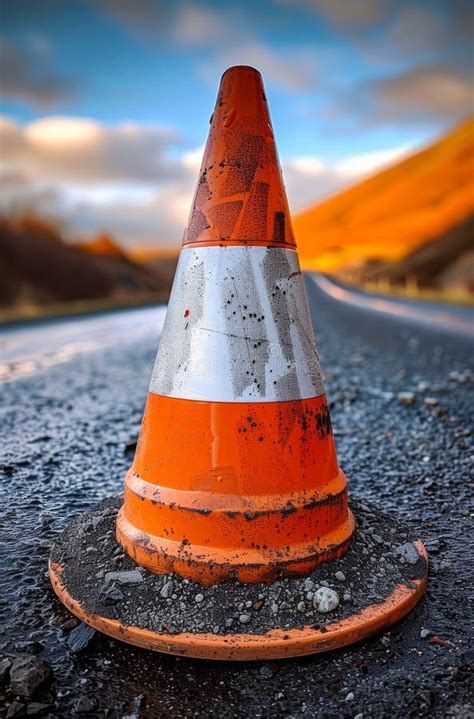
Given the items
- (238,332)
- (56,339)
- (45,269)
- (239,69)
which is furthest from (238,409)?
(45,269)

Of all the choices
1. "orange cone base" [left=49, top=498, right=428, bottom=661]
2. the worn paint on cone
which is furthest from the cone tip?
"orange cone base" [left=49, top=498, right=428, bottom=661]

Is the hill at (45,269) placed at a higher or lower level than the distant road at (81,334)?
higher

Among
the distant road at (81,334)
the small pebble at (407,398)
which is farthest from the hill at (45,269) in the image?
the small pebble at (407,398)

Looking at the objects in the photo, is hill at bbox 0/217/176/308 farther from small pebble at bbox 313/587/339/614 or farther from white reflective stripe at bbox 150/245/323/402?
small pebble at bbox 313/587/339/614

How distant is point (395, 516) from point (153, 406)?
4.30 feet

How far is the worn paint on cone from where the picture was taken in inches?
79.0

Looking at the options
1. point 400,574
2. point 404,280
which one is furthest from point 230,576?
point 404,280

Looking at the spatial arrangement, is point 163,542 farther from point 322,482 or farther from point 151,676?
point 322,482

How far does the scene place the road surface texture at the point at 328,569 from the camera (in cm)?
163

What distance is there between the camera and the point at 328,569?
6.82 feet

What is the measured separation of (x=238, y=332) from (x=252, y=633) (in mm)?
953

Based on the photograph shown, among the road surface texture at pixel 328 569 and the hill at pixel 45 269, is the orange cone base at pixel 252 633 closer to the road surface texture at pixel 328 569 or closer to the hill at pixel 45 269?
the road surface texture at pixel 328 569

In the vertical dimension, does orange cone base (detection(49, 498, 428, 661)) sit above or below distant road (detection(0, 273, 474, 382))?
below

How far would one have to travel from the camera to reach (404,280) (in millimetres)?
41562
